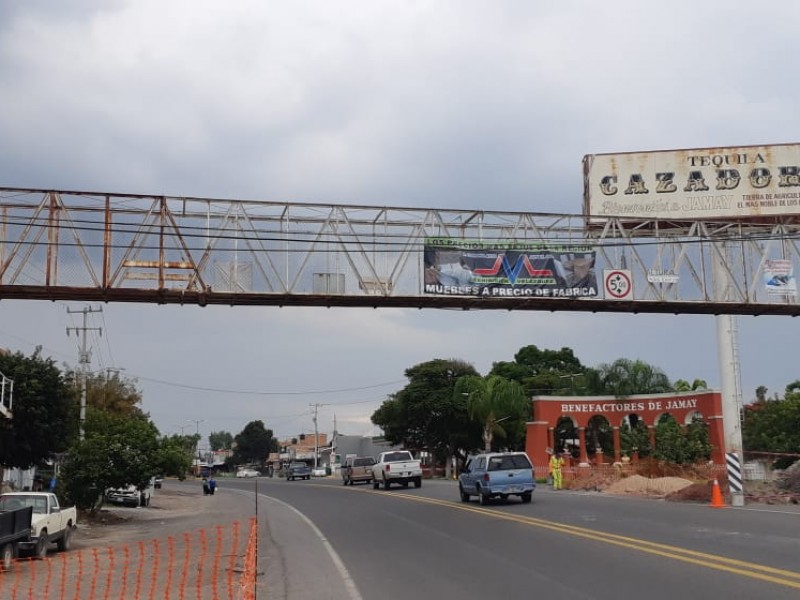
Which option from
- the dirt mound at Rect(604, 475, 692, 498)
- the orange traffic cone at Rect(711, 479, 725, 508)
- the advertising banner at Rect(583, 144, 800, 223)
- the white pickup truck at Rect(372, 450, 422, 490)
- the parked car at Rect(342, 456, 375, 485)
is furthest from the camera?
the parked car at Rect(342, 456, 375, 485)

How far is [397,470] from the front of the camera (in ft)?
143

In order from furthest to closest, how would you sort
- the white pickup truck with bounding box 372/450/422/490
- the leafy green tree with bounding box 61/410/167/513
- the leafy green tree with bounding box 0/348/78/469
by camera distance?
1. the white pickup truck with bounding box 372/450/422/490
2. the leafy green tree with bounding box 0/348/78/469
3. the leafy green tree with bounding box 61/410/167/513

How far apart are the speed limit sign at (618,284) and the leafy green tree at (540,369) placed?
190ft

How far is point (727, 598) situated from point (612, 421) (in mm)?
44915

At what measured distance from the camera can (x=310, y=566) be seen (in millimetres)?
15570

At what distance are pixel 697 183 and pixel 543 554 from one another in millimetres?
23728

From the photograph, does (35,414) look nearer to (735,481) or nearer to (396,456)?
(396,456)

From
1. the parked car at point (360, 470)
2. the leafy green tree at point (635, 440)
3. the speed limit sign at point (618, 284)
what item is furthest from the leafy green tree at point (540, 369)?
the speed limit sign at point (618, 284)

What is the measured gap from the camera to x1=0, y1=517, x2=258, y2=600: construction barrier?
13844 millimetres

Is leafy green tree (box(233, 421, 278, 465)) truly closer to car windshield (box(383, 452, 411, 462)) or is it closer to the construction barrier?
car windshield (box(383, 452, 411, 462))

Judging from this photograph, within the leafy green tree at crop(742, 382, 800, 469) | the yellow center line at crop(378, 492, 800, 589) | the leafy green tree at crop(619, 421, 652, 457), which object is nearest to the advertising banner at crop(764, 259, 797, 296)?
the yellow center line at crop(378, 492, 800, 589)

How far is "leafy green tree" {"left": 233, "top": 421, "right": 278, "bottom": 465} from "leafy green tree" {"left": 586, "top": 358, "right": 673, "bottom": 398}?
11034 centimetres

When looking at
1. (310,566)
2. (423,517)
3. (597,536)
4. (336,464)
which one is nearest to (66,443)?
(423,517)

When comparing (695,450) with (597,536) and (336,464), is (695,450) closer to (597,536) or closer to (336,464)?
(597,536)
